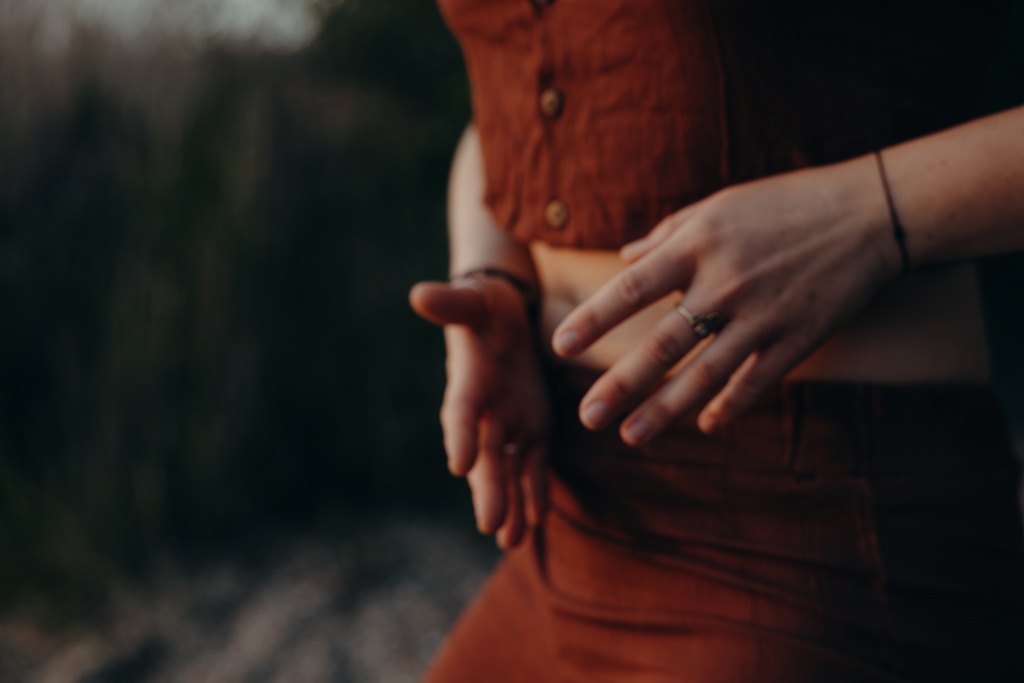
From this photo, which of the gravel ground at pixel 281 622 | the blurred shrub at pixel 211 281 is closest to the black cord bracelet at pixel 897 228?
the gravel ground at pixel 281 622

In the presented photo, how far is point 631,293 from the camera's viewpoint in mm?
822

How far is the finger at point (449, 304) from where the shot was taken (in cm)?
96

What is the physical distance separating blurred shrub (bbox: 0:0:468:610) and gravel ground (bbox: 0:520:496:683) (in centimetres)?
20

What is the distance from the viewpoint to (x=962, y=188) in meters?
0.80

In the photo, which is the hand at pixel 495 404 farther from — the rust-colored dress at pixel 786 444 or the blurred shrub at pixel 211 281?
the blurred shrub at pixel 211 281

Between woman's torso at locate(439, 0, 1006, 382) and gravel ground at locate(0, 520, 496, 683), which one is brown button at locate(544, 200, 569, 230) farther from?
gravel ground at locate(0, 520, 496, 683)

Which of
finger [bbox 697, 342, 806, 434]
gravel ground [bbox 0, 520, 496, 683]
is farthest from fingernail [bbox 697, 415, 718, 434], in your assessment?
gravel ground [bbox 0, 520, 496, 683]

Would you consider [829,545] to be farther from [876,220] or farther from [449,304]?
[449,304]

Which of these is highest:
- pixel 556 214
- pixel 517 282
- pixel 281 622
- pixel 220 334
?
pixel 556 214

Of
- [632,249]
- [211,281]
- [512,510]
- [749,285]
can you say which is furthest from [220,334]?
[749,285]

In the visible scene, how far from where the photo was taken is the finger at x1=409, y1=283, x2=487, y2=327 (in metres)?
0.96

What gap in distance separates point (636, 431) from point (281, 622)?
2.72 meters

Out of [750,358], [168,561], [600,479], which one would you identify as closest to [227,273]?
[168,561]

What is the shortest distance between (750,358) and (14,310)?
320 cm
